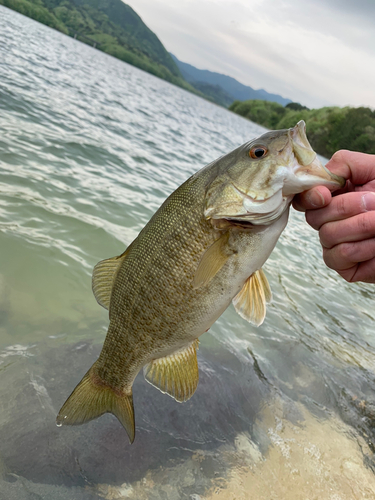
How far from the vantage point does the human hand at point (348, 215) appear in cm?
234

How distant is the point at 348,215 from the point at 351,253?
272 mm

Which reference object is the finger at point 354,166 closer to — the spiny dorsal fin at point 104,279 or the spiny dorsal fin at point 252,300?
the spiny dorsal fin at point 252,300

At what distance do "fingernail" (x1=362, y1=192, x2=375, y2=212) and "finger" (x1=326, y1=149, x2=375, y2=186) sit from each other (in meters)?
0.32

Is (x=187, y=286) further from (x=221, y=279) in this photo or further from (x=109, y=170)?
(x=109, y=170)

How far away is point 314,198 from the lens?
7.66 ft

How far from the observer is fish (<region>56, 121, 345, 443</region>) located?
228 centimetres

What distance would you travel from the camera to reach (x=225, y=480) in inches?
130

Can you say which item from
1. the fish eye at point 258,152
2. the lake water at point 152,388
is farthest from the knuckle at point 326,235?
the lake water at point 152,388

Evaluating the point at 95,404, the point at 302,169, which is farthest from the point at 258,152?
the point at 95,404

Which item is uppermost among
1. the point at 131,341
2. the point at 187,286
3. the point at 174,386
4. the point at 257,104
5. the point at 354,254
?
the point at 257,104

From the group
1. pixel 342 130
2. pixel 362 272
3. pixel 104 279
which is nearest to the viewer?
pixel 362 272

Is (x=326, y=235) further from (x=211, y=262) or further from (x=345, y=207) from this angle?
(x=211, y=262)

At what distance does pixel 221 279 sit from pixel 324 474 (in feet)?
8.86

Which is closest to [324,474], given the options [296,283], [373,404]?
[373,404]
